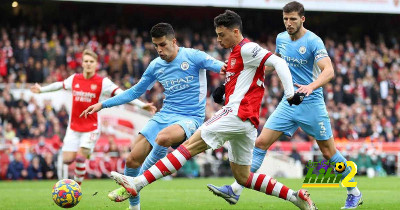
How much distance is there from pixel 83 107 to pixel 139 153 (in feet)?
16.0

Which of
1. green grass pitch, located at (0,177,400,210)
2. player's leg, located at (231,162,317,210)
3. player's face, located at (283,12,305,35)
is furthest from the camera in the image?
green grass pitch, located at (0,177,400,210)

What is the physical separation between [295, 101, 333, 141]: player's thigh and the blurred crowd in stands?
40.7ft

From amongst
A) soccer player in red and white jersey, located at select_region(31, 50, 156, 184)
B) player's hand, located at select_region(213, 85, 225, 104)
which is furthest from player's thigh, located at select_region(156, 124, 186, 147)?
soccer player in red and white jersey, located at select_region(31, 50, 156, 184)

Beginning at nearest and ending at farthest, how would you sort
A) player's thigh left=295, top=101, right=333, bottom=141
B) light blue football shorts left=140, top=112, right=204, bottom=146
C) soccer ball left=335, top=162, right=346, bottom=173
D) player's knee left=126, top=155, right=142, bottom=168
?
player's knee left=126, top=155, right=142, bottom=168
light blue football shorts left=140, top=112, right=204, bottom=146
player's thigh left=295, top=101, right=333, bottom=141
soccer ball left=335, top=162, right=346, bottom=173

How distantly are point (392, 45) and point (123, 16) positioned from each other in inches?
526

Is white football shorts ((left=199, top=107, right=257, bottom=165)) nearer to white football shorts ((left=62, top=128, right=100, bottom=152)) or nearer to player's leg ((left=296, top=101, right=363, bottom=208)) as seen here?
player's leg ((left=296, top=101, right=363, bottom=208))

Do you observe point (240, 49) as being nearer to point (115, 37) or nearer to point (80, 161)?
point (80, 161)

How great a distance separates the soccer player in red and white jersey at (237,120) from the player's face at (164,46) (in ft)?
4.24

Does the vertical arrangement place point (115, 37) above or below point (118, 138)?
above

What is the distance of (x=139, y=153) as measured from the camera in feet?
30.5

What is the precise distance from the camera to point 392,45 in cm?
3453

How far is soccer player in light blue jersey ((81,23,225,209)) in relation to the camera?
9258mm

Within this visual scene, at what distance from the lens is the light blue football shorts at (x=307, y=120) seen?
1016 cm

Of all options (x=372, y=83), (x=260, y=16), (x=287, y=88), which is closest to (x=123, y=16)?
(x=260, y=16)
